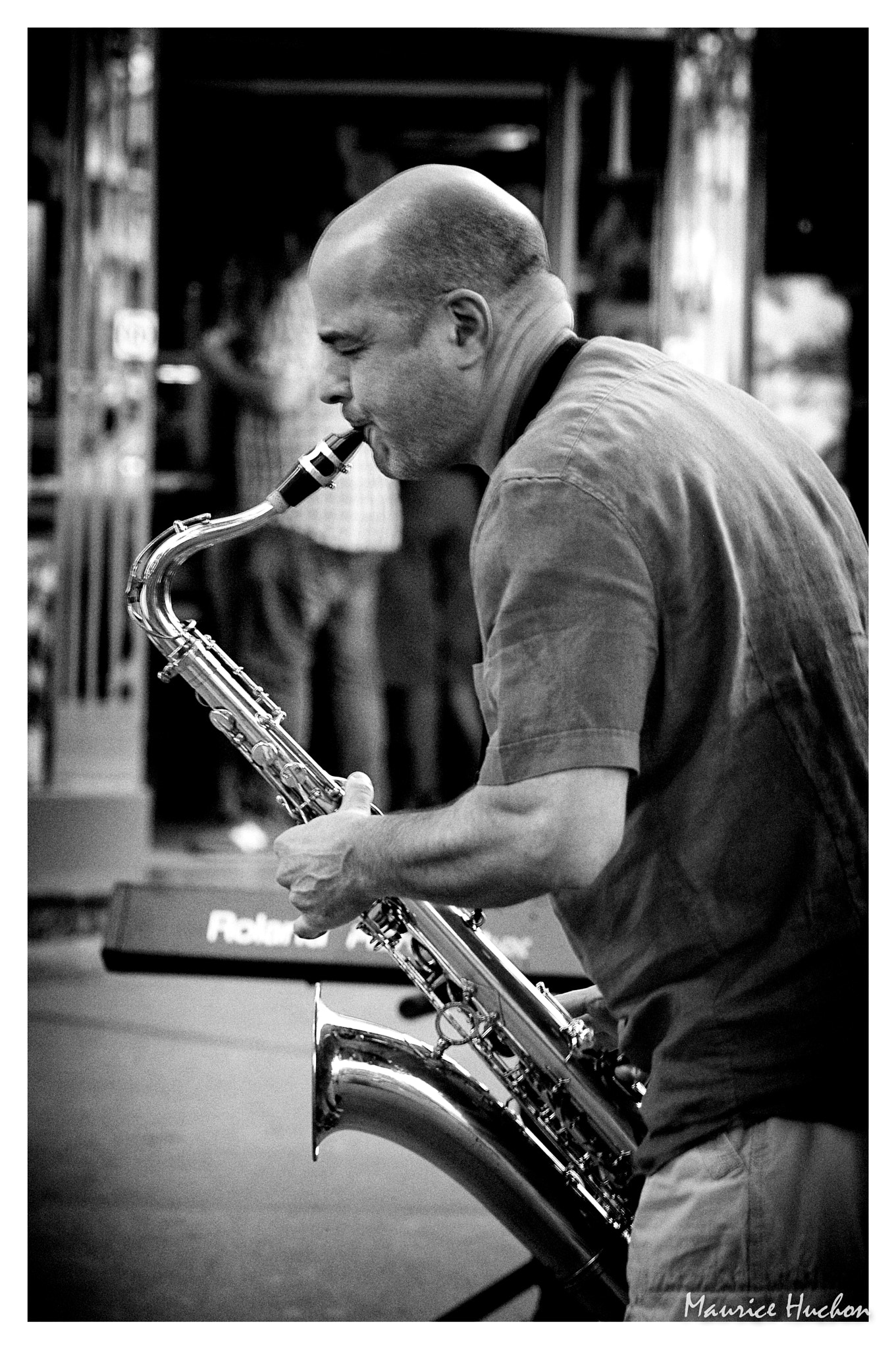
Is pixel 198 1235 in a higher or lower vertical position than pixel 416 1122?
lower

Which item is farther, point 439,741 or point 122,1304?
point 439,741

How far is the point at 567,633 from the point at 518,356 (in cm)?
39

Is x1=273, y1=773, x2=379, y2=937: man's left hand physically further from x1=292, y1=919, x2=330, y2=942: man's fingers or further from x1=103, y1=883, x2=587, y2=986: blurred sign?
x1=103, y1=883, x2=587, y2=986: blurred sign

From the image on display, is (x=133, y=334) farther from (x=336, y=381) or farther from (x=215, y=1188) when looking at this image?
(x=336, y=381)

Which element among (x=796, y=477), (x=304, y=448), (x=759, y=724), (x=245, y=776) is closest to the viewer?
(x=759, y=724)

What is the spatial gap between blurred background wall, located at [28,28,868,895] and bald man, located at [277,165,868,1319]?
3.19 m

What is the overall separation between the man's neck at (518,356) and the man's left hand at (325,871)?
18.1 inches

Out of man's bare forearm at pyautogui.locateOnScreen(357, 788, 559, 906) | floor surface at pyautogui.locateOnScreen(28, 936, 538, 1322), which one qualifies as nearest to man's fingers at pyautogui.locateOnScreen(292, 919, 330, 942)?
man's bare forearm at pyautogui.locateOnScreen(357, 788, 559, 906)

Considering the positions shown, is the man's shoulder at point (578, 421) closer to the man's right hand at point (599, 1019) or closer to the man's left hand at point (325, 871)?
the man's left hand at point (325, 871)

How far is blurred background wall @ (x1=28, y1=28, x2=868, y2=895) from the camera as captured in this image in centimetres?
558
